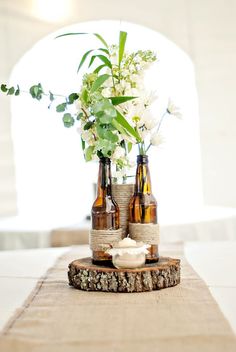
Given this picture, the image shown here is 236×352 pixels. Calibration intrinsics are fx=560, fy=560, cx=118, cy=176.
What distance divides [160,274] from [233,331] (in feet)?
1.28

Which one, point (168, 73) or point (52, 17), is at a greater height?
point (52, 17)

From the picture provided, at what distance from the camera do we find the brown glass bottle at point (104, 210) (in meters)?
1.43

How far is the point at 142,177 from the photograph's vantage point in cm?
148

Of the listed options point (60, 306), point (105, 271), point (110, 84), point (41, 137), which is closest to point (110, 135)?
point (110, 84)

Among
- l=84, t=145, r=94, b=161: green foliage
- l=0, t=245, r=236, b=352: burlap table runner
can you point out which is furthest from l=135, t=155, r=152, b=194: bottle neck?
l=0, t=245, r=236, b=352: burlap table runner

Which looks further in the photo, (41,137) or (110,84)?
(41,137)

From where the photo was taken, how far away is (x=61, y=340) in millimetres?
931

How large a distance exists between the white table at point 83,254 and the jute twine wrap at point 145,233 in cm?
18

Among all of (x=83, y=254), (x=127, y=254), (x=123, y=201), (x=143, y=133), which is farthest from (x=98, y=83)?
(x=83, y=254)

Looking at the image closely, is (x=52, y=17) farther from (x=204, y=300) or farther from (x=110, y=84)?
(x=204, y=300)

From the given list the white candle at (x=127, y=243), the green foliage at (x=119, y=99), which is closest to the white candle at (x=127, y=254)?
the white candle at (x=127, y=243)

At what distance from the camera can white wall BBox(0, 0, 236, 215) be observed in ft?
15.4

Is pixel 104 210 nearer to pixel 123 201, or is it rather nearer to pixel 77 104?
pixel 123 201

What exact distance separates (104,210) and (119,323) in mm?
448
